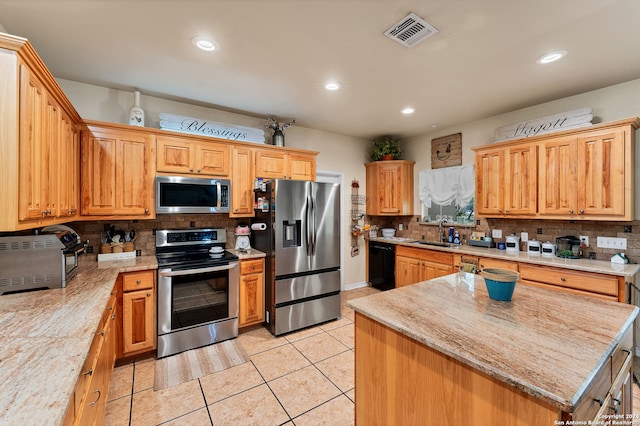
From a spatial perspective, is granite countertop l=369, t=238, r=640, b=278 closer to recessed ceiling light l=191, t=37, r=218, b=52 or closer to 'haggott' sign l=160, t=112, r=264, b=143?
'haggott' sign l=160, t=112, r=264, b=143

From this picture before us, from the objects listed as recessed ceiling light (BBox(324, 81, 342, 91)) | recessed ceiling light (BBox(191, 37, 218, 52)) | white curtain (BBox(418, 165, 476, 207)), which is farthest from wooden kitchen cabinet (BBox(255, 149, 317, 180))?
white curtain (BBox(418, 165, 476, 207))

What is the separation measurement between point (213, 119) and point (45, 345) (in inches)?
117

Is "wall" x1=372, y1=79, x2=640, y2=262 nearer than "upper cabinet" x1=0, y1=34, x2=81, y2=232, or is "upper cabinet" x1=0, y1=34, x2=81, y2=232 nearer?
"upper cabinet" x1=0, y1=34, x2=81, y2=232

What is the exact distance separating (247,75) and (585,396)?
9.99 ft

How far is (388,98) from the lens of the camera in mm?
3211

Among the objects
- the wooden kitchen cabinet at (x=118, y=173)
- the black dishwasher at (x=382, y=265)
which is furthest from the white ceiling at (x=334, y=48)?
the black dishwasher at (x=382, y=265)

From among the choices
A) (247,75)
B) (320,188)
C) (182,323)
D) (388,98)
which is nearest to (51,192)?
(182,323)

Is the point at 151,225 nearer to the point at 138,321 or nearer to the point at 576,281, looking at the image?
the point at 138,321

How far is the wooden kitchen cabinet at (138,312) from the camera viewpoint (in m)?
2.52

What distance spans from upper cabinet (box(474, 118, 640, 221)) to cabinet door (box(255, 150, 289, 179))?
2583 mm

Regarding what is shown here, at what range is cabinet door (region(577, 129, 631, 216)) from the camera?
262 cm

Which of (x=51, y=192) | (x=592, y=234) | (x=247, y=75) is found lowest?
(x=592, y=234)

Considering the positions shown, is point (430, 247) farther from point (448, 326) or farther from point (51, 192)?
point (51, 192)

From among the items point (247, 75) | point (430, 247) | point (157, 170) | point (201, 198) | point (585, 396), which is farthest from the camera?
point (430, 247)
